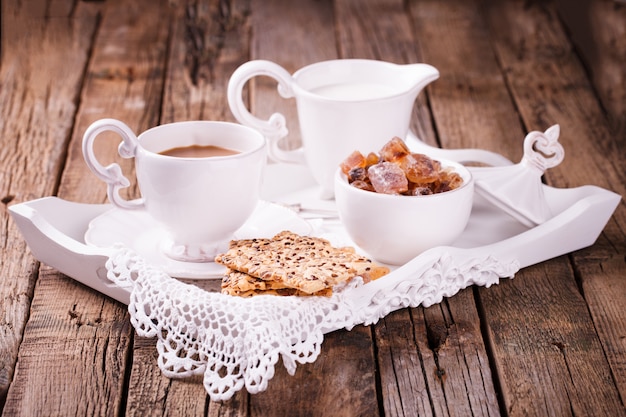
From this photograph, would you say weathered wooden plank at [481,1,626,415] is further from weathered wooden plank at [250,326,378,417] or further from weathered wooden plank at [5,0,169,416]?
weathered wooden plank at [5,0,169,416]

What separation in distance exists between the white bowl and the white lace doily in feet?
0.16

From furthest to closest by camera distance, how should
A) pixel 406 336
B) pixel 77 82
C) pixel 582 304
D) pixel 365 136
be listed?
1. pixel 77 82
2. pixel 365 136
3. pixel 582 304
4. pixel 406 336

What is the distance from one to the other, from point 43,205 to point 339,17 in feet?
5.97

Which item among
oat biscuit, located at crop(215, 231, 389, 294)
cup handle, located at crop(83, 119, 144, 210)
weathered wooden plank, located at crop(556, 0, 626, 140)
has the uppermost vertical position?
cup handle, located at crop(83, 119, 144, 210)

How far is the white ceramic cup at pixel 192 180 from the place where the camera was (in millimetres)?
1332

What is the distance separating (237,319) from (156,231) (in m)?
0.38

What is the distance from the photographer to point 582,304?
1388 millimetres

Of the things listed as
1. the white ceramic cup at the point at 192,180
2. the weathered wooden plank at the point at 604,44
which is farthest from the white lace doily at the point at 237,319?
the weathered wooden plank at the point at 604,44

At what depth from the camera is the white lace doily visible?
1155mm

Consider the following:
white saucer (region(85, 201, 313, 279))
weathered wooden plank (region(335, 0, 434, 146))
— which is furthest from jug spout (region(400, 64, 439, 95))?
weathered wooden plank (region(335, 0, 434, 146))

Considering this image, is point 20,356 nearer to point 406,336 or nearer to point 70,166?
point 406,336

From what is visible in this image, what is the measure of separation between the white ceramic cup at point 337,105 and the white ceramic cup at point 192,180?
6.9 inches

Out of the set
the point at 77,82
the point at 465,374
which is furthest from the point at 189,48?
the point at 465,374

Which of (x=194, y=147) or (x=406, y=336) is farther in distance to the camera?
(x=194, y=147)
